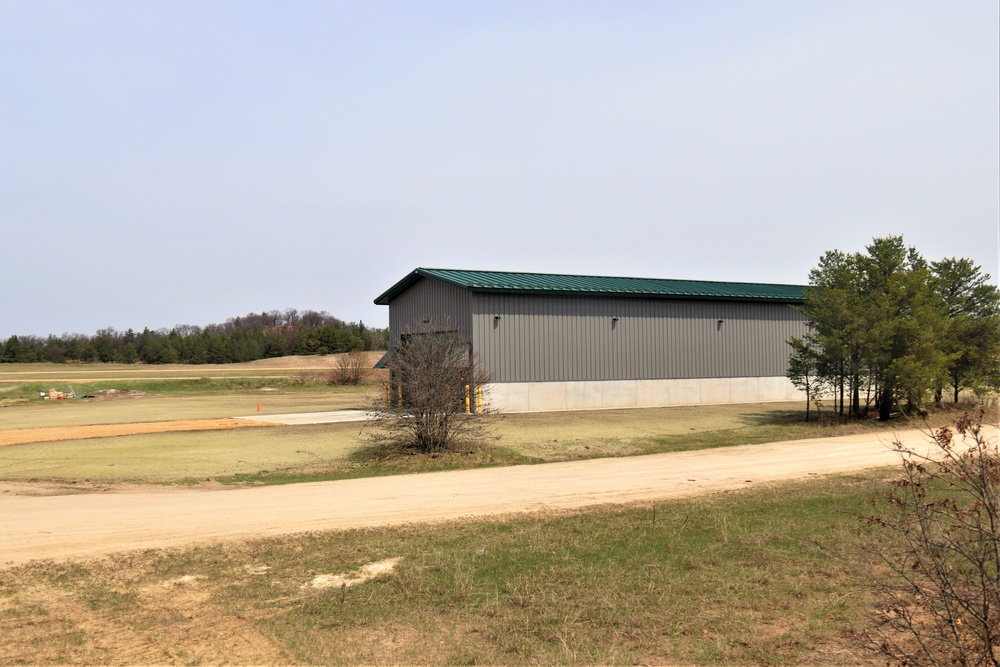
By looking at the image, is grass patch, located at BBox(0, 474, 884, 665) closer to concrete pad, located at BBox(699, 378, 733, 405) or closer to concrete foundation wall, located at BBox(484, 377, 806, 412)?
concrete foundation wall, located at BBox(484, 377, 806, 412)

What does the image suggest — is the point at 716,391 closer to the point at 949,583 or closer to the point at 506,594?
the point at 506,594

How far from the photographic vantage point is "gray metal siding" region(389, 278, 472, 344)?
33.5m

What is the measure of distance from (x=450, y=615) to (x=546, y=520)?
14.8 feet

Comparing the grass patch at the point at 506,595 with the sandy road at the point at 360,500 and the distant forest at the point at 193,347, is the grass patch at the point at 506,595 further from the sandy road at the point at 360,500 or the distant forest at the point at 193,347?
the distant forest at the point at 193,347

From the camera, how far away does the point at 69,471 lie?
61.5 ft

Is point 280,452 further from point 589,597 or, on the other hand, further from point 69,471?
point 589,597

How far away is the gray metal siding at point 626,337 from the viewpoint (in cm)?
3356

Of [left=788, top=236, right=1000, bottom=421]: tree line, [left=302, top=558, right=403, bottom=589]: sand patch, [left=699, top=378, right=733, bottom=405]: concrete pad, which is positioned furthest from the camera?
[left=699, top=378, right=733, bottom=405]: concrete pad

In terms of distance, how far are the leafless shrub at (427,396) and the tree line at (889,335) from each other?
15.3 metres

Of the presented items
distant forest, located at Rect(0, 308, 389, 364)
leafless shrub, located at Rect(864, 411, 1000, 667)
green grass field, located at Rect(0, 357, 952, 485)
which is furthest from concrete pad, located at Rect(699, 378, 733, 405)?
distant forest, located at Rect(0, 308, 389, 364)

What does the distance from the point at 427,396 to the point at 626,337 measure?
17.9 meters

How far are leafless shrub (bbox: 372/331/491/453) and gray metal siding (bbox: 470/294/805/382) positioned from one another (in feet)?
32.3

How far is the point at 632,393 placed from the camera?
3619cm

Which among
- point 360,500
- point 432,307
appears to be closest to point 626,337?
point 432,307
